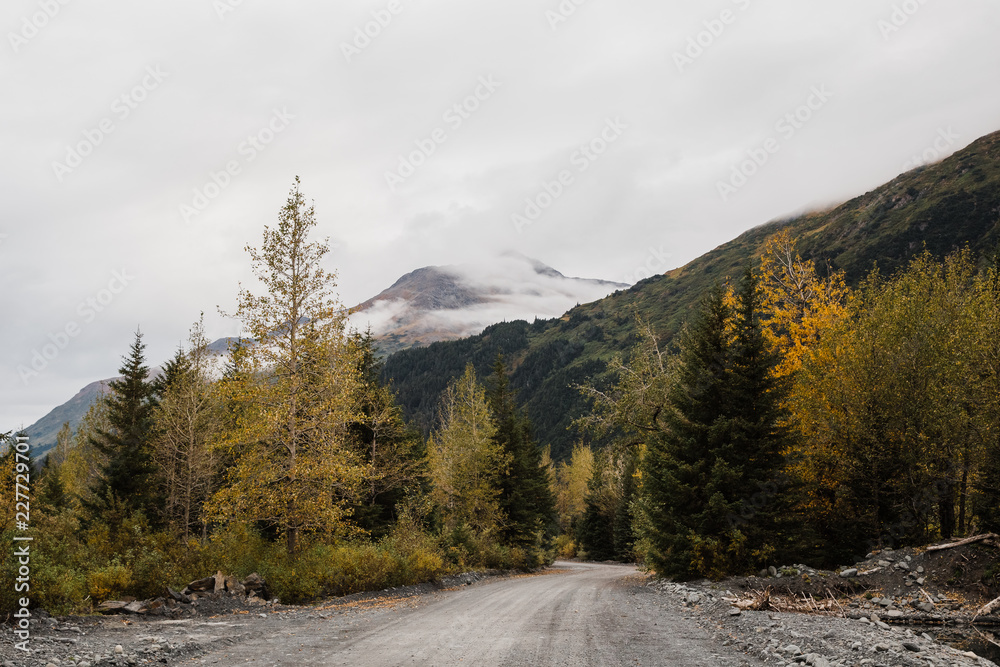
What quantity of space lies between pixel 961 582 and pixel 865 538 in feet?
21.3

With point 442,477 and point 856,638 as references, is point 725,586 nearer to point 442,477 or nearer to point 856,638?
point 856,638

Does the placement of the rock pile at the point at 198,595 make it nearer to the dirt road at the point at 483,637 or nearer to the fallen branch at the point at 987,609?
the dirt road at the point at 483,637

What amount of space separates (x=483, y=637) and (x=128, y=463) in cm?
2388

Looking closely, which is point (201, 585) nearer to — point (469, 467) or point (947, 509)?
point (469, 467)

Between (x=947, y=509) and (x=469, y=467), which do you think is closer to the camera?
(x=947, y=509)

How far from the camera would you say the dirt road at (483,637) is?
9969mm

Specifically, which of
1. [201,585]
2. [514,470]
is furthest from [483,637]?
[514,470]

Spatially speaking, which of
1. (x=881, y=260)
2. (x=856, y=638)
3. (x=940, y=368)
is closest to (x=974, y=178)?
(x=881, y=260)

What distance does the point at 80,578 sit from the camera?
13172mm

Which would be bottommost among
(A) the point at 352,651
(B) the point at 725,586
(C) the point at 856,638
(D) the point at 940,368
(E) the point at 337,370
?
(B) the point at 725,586

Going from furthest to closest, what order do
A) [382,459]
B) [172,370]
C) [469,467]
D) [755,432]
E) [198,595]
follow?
[469,467]
[172,370]
[382,459]
[755,432]
[198,595]

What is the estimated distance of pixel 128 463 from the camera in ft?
90.0

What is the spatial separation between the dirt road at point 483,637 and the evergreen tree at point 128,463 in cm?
1656

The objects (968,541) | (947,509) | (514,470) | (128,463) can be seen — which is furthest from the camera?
(514,470)
